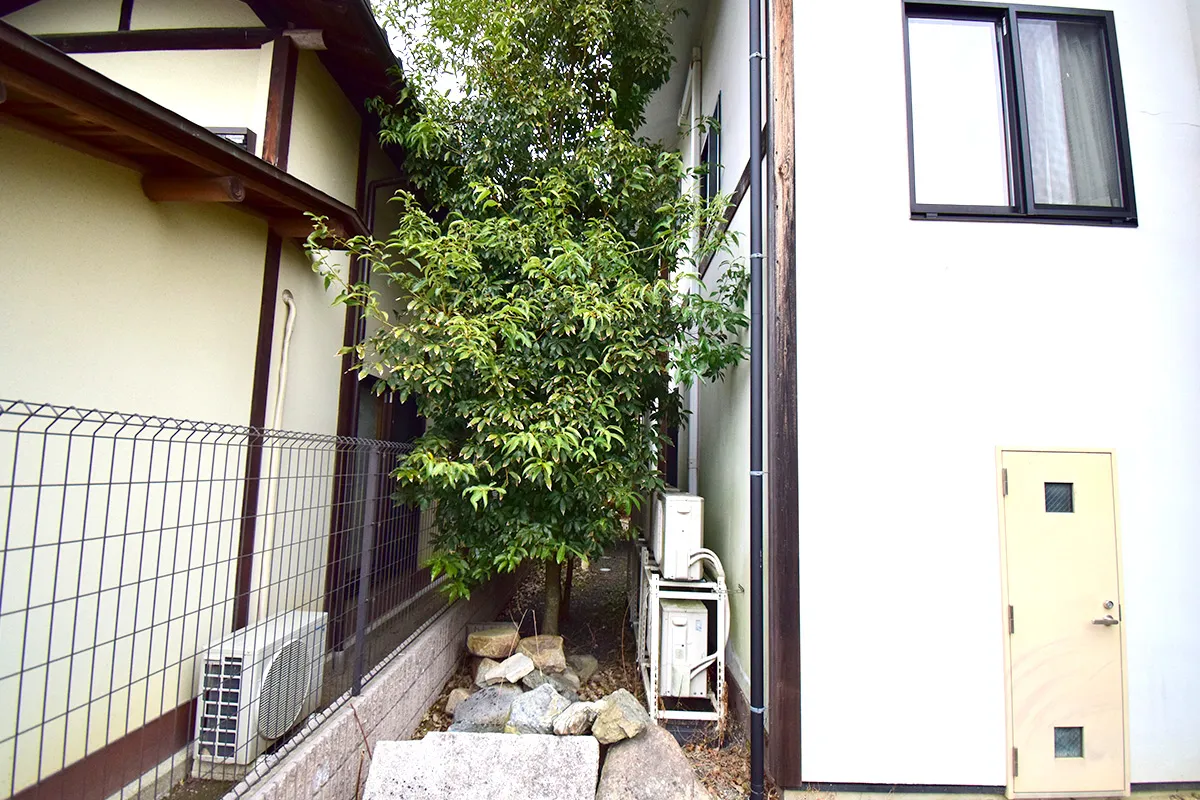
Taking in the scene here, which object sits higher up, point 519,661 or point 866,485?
point 866,485

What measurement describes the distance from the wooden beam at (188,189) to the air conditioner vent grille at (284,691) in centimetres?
239

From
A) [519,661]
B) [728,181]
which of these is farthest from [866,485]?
[728,181]

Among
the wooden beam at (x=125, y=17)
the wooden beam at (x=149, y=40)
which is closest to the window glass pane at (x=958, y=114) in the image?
the wooden beam at (x=149, y=40)

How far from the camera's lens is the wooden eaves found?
2010 millimetres

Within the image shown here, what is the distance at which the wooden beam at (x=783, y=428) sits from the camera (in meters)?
2.87

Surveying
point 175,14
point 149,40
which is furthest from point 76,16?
point 175,14

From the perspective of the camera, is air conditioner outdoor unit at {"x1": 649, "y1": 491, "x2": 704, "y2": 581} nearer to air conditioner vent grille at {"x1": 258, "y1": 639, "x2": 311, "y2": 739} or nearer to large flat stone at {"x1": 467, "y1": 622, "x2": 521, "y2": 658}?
large flat stone at {"x1": 467, "y1": 622, "x2": 521, "y2": 658}

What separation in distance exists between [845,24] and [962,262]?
1577mm

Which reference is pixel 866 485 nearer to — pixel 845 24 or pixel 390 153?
pixel 845 24

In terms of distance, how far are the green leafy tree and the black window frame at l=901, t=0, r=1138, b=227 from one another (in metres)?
1.38

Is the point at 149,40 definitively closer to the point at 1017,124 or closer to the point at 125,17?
the point at 125,17

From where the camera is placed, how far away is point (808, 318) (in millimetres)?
3121

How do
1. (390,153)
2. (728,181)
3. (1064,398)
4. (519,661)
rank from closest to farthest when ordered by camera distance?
1. (1064,398)
2. (519,661)
3. (728,181)
4. (390,153)

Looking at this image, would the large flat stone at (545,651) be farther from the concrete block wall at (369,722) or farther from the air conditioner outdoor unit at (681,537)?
the air conditioner outdoor unit at (681,537)
